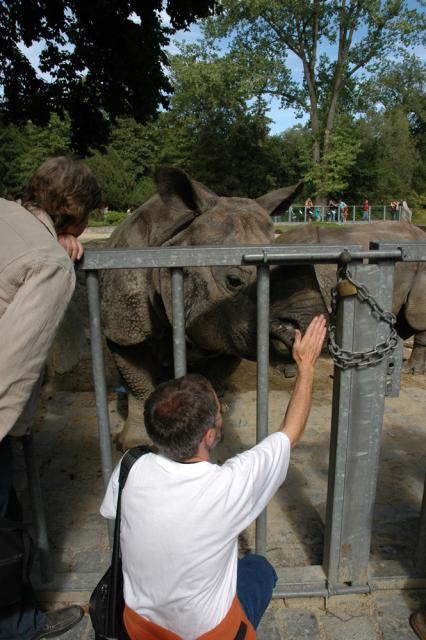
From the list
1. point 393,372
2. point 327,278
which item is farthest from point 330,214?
point 393,372

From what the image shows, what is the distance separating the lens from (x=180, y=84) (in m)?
35.8

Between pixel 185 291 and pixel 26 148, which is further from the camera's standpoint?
pixel 26 148

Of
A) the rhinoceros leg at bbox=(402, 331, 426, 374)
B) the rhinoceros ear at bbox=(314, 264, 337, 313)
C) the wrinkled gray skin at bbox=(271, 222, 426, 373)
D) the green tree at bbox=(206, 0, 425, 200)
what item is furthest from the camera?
the green tree at bbox=(206, 0, 425, 200)

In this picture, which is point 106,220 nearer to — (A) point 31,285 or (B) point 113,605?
(A) point 31,285

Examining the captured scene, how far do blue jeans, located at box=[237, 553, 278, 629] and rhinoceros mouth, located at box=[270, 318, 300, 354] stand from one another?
103 cm

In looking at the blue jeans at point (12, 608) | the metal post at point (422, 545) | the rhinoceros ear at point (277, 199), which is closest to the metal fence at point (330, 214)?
the rhinoceros ear at point (277, 199)

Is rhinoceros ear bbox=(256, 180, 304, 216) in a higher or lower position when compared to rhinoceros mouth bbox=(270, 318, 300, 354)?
higher

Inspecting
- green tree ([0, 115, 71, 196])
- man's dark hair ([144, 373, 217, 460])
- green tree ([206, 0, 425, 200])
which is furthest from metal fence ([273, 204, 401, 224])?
man's dark hair ([144, 373, 217, 460])

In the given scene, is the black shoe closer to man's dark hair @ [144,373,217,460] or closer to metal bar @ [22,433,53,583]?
metal bar @ [22,433,53,583]

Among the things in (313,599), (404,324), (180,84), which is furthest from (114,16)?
(180,84)

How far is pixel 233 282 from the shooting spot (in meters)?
3.16

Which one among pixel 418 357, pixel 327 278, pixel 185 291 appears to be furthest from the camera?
pixel 418 357

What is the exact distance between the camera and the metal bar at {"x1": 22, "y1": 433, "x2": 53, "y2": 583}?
2314mm

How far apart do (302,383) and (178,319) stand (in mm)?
597
